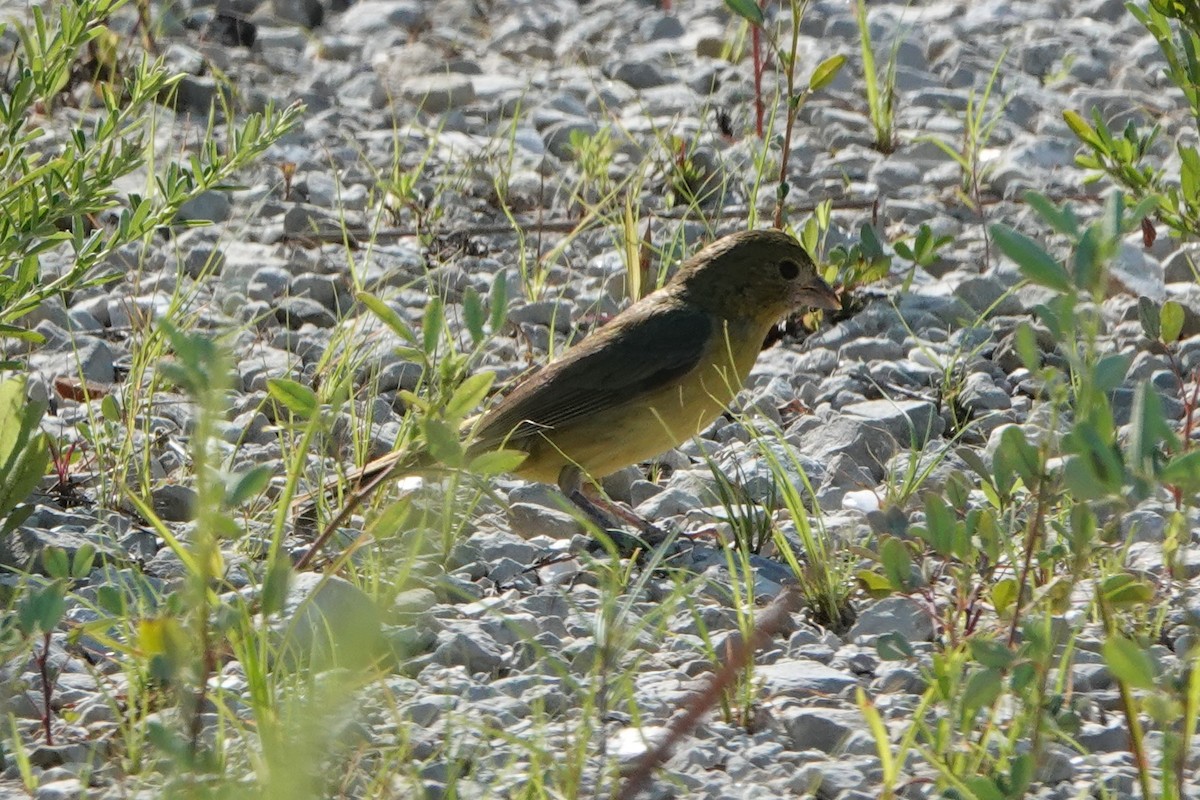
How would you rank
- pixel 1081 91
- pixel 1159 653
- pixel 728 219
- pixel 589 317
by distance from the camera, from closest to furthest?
pixel 1159 653 → pixel 589 317 → pixel 728 219 → pixel 1081 91

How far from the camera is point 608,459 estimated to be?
5.00 m

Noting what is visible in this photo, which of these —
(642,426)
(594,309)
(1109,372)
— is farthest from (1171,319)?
(594,309)

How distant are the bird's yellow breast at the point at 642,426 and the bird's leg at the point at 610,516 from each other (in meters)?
0.05

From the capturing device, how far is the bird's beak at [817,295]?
5590 millimetres

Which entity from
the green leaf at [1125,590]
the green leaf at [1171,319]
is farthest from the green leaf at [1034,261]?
the green leaf at [1171,319]

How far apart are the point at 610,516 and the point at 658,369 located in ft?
1.59

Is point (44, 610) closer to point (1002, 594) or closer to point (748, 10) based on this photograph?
point (1002, 594)

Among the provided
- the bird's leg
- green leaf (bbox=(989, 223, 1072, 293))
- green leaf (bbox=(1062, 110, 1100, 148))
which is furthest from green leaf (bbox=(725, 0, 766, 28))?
green leaf (bbox=(989, 223, 1072, 293))

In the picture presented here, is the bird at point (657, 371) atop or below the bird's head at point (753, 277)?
below

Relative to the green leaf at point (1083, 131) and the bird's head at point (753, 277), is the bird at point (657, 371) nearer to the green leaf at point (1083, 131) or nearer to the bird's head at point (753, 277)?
the bird's head at point (753, 277)

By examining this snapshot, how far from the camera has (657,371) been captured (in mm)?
5160

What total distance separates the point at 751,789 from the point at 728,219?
3.68 m

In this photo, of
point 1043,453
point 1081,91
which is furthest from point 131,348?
point 1081,91

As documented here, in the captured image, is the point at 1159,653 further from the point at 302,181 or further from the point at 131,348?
the point at 302,181
